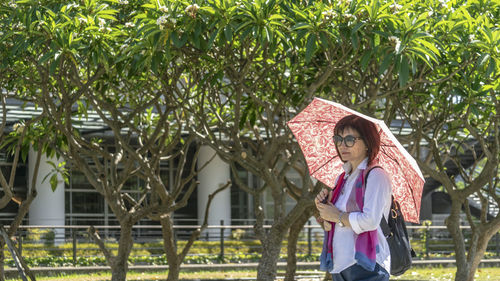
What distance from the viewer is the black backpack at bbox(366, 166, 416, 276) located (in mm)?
4559

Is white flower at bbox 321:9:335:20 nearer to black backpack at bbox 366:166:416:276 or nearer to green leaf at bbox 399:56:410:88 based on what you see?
green leaf at bbox 399:56:410:88

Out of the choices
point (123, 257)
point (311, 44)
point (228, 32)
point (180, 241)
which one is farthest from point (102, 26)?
point (180, 241)

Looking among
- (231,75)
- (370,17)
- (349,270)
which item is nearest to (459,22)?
(370,17)

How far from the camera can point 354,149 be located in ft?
15.3

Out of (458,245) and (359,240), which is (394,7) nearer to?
(359,240)

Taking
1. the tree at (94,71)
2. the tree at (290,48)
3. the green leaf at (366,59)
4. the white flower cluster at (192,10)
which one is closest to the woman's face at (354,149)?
the tree at (290,48)

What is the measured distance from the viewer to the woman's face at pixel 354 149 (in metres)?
4.66

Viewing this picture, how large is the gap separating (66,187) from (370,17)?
69.9 ft

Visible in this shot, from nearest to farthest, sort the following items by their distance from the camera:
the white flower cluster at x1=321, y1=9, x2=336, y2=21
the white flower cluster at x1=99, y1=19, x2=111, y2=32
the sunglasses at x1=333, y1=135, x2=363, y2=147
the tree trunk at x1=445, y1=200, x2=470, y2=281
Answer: the sunglasses at x1=333, y1=135, x2=363, y2=147 → the white flower cluster at x1=321, y1=9, x2=336, y2=21 → the white flower cluster at x1=99, y1=19, x2=111, y2=32 → the tree trunk at x1=445, y1=200, x2=470, y2=281

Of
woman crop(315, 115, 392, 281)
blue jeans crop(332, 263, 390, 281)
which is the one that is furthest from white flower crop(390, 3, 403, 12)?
blue jeans crop(332, 263, 390, 281)

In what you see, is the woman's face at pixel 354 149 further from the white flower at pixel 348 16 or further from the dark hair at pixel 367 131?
the white flower at pixel 348 16

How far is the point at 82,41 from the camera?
302 inches

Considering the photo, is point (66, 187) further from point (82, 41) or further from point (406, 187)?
point (406, 187)

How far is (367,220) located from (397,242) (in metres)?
0.31
